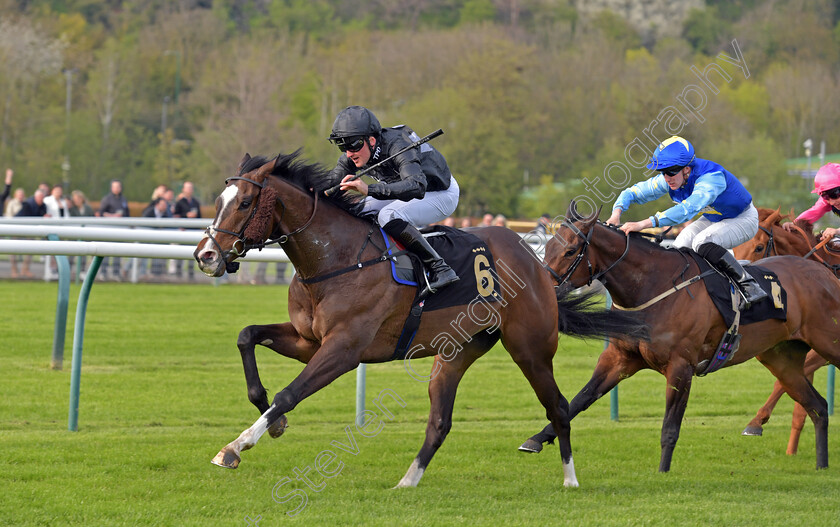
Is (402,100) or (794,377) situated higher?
(794,377)

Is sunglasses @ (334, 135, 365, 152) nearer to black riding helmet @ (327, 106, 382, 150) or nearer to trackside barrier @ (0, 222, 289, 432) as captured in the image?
black riding helmet @ (327, 106, 382, 150)

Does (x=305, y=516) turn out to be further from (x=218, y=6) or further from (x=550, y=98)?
(x=218, y=6)

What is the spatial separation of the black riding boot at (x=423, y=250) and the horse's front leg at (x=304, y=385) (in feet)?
2.11

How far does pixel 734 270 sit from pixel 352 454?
2707mm

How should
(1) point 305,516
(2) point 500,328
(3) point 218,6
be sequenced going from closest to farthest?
(1) point 305,516 → (2) point 500,328 → (3) point 218,6

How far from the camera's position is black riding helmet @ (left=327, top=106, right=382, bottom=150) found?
535cm

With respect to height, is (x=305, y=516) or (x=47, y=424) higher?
(x=305, y=516)

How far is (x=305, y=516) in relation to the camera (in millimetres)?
4527

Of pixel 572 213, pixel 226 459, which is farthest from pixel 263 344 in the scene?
pixel 572 213

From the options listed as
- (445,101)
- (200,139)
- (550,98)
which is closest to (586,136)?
(550,98)

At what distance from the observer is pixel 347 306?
5105 millimetres

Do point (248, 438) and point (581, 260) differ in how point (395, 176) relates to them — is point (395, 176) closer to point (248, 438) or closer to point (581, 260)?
point (581, 260)

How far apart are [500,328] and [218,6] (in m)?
90.1

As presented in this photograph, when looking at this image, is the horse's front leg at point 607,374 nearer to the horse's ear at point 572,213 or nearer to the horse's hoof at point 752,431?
the horse's ear at point 572,213
